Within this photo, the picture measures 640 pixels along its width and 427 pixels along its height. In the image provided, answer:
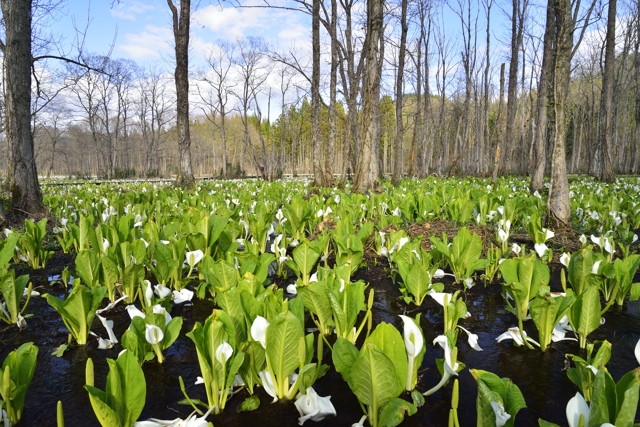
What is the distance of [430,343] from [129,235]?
9.08 feet

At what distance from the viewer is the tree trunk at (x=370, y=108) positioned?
8734 mm

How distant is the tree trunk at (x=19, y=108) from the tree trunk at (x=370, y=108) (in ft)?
20.3

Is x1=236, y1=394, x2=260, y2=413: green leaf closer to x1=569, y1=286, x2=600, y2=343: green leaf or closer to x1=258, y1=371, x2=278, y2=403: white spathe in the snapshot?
x1=258, y1=371, x2=278, y2=403: white spathe

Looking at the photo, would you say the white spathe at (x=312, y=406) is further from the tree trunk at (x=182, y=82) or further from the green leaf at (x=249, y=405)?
the tree trunk at (x=182, y=82)

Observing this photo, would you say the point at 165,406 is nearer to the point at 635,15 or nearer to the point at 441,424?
the point at 441,424

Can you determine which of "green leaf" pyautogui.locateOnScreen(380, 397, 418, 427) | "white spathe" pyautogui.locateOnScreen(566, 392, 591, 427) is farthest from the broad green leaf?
"white spathe" pyautogui.locateOnScreen(566, 392, 591, 427)

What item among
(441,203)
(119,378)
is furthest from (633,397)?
(441,203)

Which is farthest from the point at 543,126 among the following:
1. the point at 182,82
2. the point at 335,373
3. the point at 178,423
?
the point at 178,423

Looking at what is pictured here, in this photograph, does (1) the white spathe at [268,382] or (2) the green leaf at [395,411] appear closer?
(2) the green leaf at [395,411]

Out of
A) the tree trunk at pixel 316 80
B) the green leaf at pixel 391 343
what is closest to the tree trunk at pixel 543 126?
the tree trunk at pixel 316 80

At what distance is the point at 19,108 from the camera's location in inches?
249

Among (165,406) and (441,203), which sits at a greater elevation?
(441,203)

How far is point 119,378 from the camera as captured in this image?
1192 mm

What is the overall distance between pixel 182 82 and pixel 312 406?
1144cm
